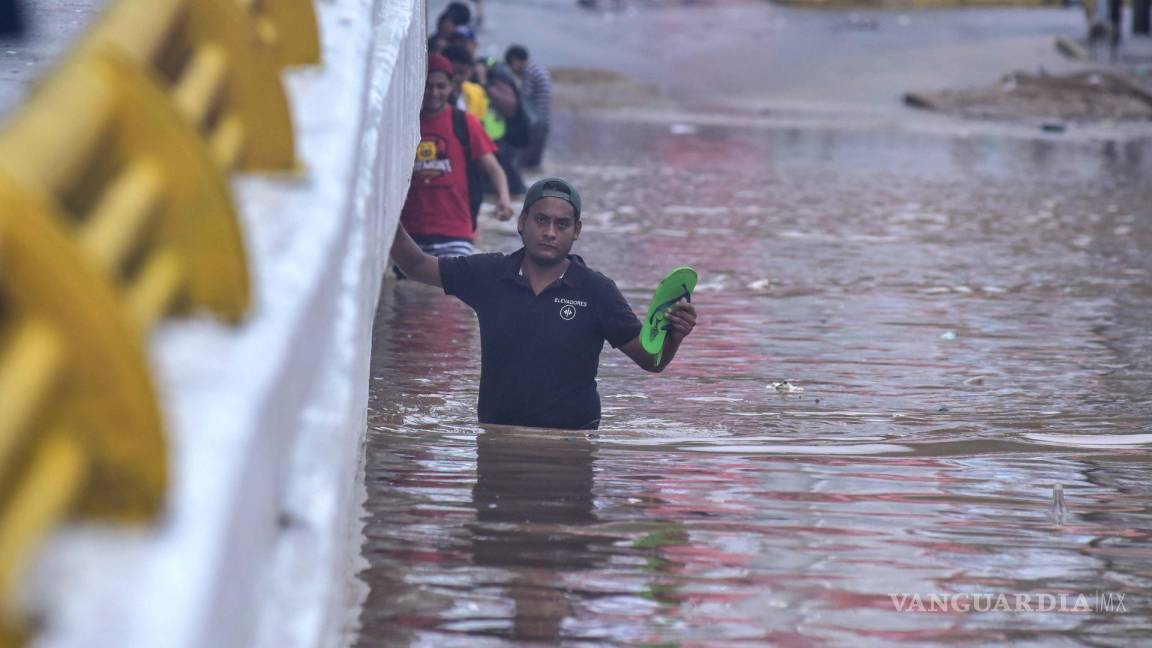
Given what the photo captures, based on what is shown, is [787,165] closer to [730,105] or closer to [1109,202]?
[1109,202]

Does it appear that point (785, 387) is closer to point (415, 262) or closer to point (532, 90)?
point (415, 262)

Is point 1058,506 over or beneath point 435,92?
beneath

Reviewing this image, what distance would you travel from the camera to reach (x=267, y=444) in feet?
9.51

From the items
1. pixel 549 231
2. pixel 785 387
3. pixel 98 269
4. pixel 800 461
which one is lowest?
pixel 785 387

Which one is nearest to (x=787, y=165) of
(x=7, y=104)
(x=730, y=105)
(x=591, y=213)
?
(x=591, y=213)

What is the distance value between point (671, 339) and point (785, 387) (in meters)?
2.28

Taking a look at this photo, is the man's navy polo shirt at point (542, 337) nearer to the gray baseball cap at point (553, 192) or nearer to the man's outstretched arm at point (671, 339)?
the man's outstretched arm at point (671, 339)

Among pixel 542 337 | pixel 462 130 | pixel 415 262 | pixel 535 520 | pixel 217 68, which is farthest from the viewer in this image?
pixel 462 130

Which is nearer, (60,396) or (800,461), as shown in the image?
(60,396)

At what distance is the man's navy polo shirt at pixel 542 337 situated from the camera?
715 cm

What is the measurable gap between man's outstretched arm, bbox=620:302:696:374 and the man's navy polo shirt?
0.05 metres

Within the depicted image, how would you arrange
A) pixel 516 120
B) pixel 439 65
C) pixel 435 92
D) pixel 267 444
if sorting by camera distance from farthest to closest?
pixel 516 120 → pixel 435 92 → pixel 439 65 → pixel 267 444

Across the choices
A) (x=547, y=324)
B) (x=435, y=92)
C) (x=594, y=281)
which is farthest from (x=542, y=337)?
(x=435, y=92)

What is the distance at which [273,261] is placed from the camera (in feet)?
11.3
